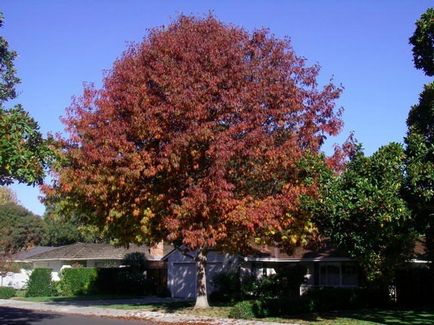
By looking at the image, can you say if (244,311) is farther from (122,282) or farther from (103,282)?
(103,282)

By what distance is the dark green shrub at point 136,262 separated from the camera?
4455 cm

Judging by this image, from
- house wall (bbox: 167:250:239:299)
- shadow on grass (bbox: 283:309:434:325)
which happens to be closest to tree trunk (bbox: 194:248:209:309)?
shadow on grass (bbox: 283:309:434:325)

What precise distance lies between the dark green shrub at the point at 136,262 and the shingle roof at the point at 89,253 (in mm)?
4430

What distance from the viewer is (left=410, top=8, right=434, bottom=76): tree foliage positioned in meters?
19.8

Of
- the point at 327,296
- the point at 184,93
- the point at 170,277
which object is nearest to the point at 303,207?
the point at 184,93

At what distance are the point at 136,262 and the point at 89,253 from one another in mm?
9886

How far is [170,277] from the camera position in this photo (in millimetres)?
39656

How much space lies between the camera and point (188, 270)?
1524 inches

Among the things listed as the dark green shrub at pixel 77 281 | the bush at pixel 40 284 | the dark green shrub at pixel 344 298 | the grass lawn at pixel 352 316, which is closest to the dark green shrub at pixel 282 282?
the dark green shrub at pixel 344 298

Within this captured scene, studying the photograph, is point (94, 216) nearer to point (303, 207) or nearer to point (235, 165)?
point (235, 165)

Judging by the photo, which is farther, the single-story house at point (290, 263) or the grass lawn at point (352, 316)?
the single-story house at point (290, 263)

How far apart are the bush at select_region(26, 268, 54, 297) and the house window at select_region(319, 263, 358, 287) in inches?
821

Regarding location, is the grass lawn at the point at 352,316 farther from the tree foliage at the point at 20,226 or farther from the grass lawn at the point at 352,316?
the tree foliage at the point at 20,226

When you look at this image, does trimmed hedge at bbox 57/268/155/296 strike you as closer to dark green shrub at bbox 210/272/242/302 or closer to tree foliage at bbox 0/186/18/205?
dark green shrub at bbox 210/272/242/302
